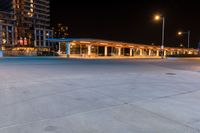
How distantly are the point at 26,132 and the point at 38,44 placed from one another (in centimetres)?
10935

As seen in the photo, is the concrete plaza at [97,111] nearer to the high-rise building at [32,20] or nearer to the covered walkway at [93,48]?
the covered walkway at [93,48]

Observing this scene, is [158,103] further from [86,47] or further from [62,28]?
[62,28]

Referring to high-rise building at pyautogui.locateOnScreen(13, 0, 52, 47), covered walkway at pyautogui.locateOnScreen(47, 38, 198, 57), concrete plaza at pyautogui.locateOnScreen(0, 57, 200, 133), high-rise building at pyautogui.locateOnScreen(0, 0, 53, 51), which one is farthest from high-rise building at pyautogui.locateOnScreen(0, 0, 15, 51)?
concrete plaza at pyautogui.locateOnScreen(0, 57, 200, 133)

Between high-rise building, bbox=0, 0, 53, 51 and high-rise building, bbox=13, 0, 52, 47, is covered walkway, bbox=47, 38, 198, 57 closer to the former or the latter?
high-rise building, bbox=0, 0, 53, 51

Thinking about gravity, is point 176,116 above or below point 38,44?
below

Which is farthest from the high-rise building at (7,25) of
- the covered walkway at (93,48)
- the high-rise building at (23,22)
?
the covered walkway at (93,48)

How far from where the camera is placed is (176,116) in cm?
501

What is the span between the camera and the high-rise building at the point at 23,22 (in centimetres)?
9394

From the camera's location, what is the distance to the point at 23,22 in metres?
99.9

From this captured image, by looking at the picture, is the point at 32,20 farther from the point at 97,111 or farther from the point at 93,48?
the point at 97,111

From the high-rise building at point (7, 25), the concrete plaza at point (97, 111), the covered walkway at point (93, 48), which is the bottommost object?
the concrete plaza at point (97, 111)

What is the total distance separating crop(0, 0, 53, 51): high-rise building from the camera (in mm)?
93938

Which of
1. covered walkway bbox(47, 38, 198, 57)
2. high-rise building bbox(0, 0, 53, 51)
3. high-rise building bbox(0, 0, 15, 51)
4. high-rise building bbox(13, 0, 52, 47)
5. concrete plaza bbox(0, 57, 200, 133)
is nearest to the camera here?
concrete plaza bbox(0, 57, 200, 133)

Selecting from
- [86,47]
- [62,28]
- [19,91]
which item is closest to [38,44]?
[62,28]
